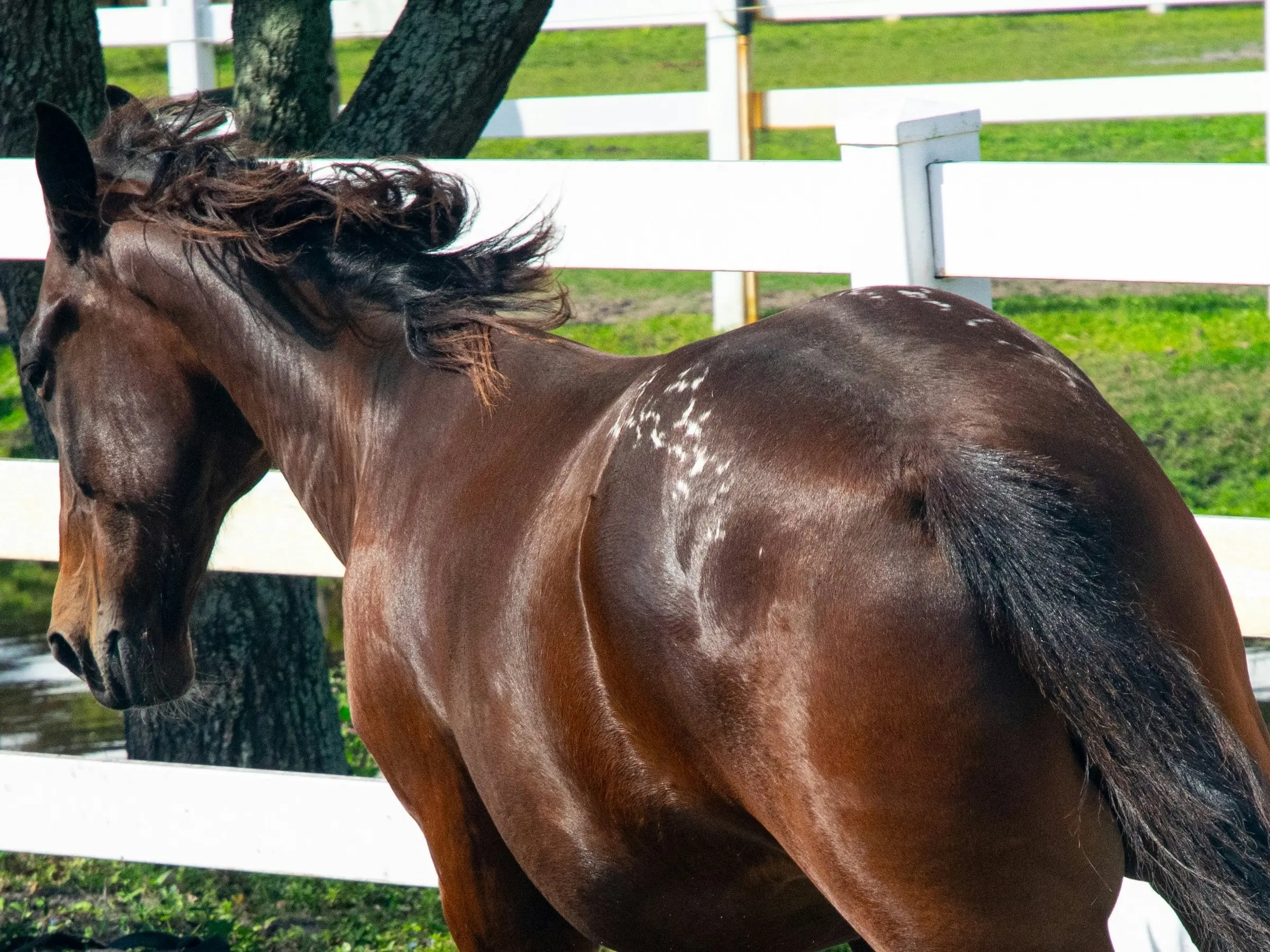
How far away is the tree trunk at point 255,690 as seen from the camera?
157 inches

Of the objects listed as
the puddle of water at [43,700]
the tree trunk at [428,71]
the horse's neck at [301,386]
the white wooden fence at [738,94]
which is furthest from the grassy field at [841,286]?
the tree trunk at [428,71]

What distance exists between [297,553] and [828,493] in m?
1.99

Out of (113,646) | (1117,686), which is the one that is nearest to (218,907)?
(113,646)

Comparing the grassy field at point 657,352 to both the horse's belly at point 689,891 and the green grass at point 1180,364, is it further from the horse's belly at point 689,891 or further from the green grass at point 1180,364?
the horse's belly at point 689,891

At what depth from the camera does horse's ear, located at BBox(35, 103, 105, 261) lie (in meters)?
2.36

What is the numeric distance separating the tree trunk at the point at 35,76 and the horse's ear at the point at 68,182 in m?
1.45

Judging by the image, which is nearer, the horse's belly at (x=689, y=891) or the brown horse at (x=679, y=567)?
the brown horse at (x=679, y=567)

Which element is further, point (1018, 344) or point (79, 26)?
point (79, 26)

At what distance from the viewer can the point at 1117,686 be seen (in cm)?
142

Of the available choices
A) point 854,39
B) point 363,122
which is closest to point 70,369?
point 363,122

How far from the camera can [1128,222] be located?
2.29 metres

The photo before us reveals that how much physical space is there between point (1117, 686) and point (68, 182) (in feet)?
6.04

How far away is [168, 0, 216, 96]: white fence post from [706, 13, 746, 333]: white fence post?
264 cm

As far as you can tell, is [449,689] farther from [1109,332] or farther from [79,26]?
[1109,332]
